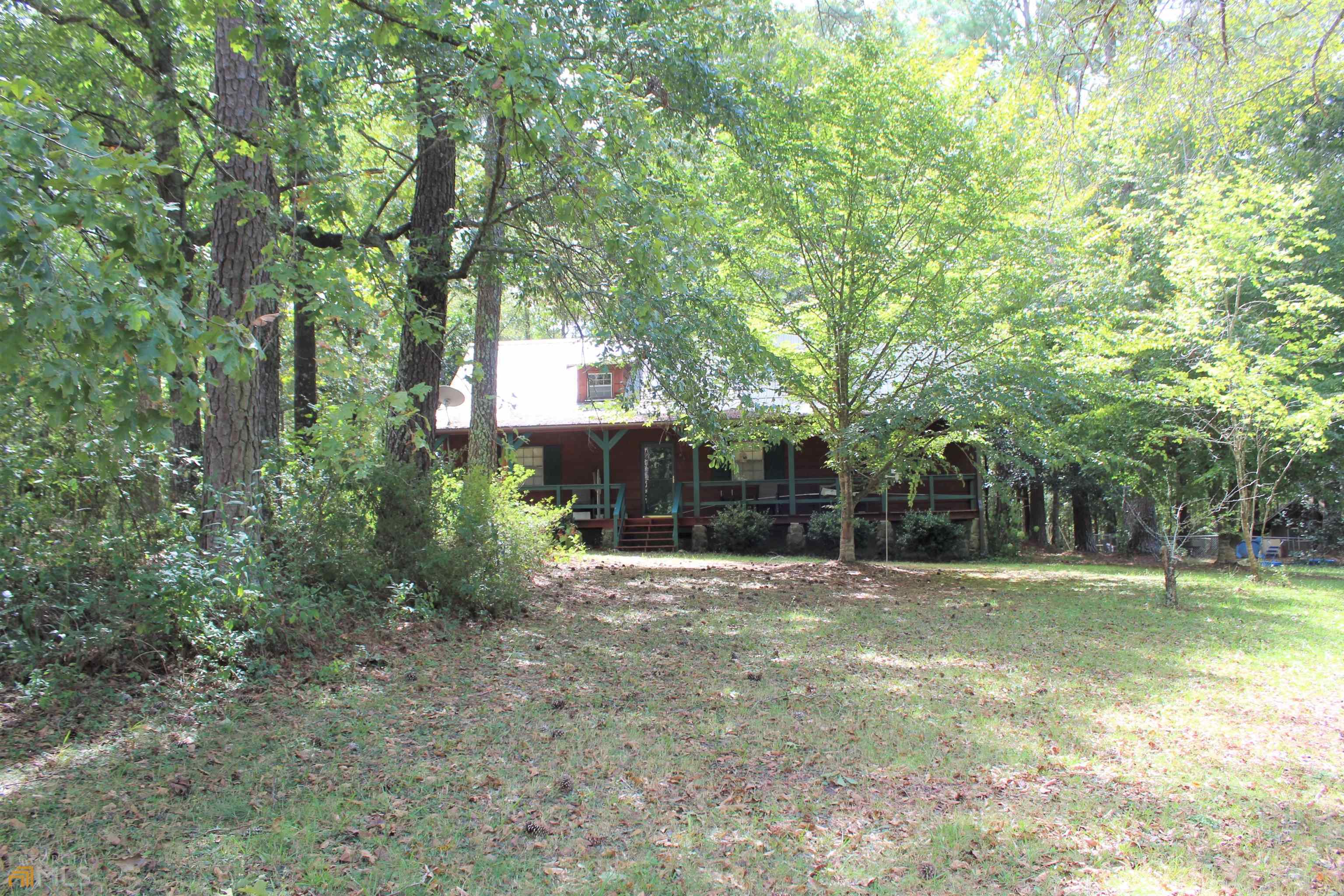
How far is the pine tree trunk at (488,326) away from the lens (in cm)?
891

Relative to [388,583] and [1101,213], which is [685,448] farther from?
[388,583]

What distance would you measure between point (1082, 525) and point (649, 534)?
12.4 m

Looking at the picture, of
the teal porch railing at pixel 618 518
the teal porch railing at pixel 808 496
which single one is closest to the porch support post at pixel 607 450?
the teal porch railing at pixel 618 518

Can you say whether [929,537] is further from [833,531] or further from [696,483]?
[696,483]

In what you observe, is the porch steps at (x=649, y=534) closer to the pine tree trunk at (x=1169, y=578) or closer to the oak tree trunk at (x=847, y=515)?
the oak tree trunk at (x=847, y=515)

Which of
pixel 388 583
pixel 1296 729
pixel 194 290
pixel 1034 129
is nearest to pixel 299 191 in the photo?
pixel 194 290

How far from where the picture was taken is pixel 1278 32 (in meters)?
6.04

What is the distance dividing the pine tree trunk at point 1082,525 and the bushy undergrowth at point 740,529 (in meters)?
9.60

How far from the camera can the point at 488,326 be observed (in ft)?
42.5

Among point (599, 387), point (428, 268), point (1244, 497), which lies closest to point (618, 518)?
point (599, 387)

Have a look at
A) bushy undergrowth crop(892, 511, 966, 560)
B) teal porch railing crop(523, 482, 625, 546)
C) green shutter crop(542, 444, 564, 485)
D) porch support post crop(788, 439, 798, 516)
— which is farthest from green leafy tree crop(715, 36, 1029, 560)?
green shutter crop(542, 444, 564, 485)

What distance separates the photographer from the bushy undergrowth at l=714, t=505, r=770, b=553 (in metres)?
19.6

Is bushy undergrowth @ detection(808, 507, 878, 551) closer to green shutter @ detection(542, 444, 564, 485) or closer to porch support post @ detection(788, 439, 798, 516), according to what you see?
porch support post @ detection(788, 439, 798, 516)

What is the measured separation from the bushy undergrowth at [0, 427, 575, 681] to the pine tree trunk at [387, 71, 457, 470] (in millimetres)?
1572
